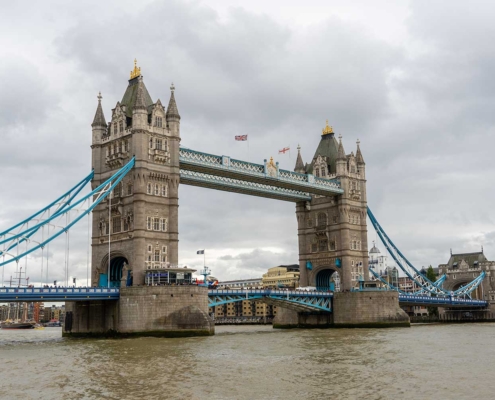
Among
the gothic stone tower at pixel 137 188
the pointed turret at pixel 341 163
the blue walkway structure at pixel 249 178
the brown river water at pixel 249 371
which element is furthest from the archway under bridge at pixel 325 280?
the brown river water at pixel 249 371

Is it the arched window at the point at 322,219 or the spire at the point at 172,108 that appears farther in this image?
the arched window at the point at 322,219

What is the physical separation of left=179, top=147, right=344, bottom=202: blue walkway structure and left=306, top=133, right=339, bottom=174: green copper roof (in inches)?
138

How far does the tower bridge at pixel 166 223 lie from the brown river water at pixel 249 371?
1001 centimetres

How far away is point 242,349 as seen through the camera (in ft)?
164

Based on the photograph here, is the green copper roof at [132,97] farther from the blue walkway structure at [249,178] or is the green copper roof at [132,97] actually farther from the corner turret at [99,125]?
the blue walkway structure at [249,178]

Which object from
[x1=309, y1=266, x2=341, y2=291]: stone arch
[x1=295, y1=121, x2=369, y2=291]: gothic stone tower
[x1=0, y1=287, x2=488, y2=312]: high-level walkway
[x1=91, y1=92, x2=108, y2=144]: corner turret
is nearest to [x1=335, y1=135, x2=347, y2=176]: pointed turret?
[x1=295, y1=121, x2=369, y2=291]: gothic stone tower

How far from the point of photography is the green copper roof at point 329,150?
98.0m

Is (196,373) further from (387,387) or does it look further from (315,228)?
(315,228)

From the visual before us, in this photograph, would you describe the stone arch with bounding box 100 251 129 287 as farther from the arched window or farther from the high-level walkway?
the arched window

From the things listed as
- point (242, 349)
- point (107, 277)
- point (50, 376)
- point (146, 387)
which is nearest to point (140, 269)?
point (107, 277)

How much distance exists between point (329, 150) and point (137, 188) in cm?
3968

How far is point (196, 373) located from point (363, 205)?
2640 inches

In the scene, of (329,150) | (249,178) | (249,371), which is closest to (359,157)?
(329,150)

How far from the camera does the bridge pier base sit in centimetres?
6253
